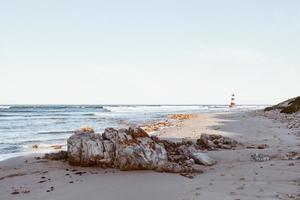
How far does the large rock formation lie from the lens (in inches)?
352

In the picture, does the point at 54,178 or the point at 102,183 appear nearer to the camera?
the point at 102,183

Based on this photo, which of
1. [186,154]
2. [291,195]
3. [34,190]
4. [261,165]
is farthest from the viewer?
[186,154]

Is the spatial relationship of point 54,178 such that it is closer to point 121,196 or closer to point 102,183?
point 102,183

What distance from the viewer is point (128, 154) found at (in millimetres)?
9031

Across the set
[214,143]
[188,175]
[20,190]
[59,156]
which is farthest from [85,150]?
[214,143]

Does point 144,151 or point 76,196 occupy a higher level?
point 144,151

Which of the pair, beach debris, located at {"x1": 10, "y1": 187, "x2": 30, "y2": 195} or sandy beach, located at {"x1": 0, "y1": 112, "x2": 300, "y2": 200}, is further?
beach debris, located at {"x1": 10, "y1": 187, "x2": 30, "y2": 195}

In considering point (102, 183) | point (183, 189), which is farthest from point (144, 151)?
point (183, 189)

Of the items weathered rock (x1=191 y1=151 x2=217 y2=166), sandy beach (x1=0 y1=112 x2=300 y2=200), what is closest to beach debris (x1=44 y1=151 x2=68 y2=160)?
sandy beach (x1=0 y1=112 x2=300 y2=200)

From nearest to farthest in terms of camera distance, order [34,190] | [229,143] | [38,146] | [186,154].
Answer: [34,190], [186,154], [229,143], [38,146]

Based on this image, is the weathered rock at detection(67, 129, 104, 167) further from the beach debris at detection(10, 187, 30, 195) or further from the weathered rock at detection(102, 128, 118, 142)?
the beach debris at detection(10, 187, 30, 195)

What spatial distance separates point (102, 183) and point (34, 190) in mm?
1378

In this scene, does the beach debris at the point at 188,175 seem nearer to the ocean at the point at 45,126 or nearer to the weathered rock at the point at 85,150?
the weathered rock at the point at 85,150

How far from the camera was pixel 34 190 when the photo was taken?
748 centimetres
